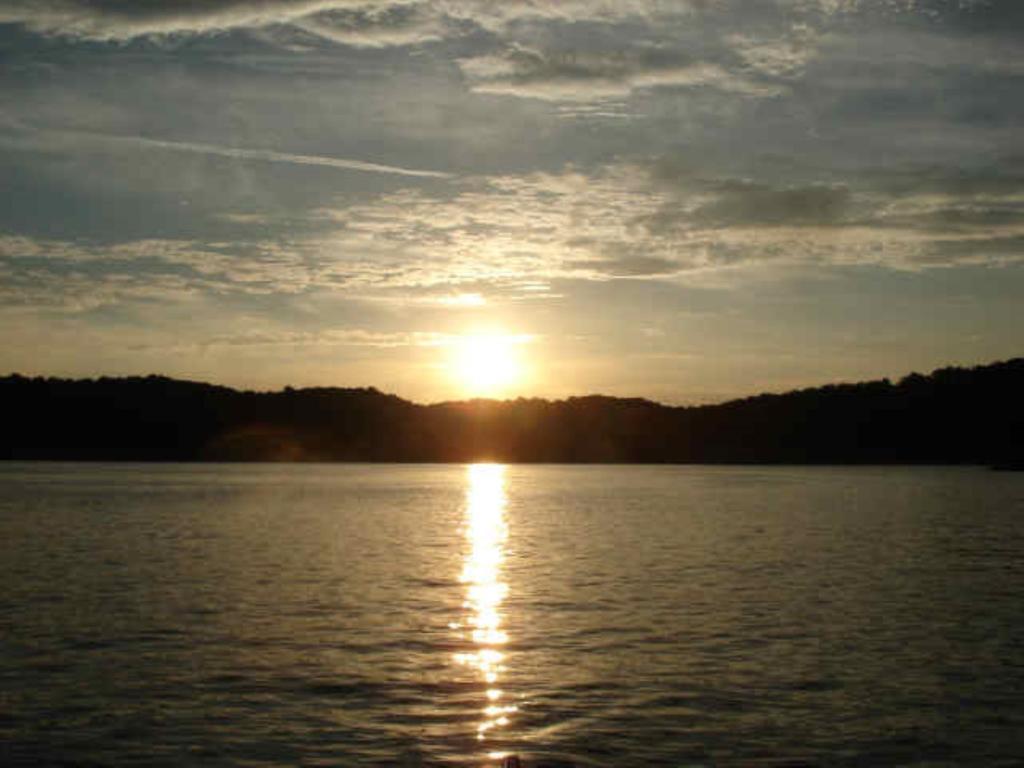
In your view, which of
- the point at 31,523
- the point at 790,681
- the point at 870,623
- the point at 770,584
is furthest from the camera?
the point at 31,523

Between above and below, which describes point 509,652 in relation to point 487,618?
above

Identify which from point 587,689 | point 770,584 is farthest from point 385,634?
point 770,584

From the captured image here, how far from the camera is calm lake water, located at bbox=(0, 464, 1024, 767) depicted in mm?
21531

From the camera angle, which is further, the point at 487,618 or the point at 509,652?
the point at 487,618

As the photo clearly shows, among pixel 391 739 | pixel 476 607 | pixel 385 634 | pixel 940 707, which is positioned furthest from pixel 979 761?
pixel 476 607

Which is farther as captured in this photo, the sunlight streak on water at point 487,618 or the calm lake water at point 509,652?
the sunlight streak on water at point 487,618

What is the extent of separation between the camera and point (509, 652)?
3108 cm

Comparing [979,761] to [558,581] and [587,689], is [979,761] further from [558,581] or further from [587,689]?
[558,581]

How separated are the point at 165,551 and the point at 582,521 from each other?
4261 cm

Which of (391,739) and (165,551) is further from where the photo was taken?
(165,551)

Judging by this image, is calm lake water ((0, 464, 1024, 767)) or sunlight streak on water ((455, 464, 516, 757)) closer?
calm lake water ((0, 464, 1024, 767))

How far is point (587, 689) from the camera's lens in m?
26.1

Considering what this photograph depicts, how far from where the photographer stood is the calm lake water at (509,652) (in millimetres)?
21531

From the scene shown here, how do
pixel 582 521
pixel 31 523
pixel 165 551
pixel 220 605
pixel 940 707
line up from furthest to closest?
pixel 582 521 < pixel 31 523 < pixel 165 551 < pixel 220 605 < pixel 940 707
